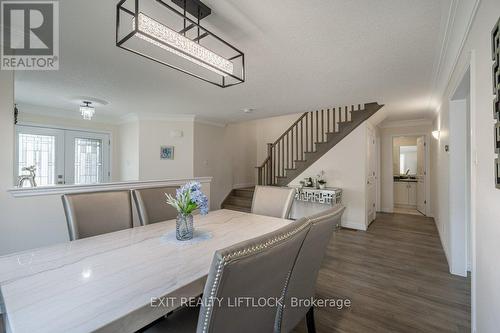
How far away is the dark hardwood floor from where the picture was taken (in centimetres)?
174

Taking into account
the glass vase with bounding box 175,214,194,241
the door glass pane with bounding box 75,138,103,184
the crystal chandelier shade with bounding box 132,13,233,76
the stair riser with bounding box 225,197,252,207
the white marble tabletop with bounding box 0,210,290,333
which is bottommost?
the stair riser with bounding box 225,197,252,207

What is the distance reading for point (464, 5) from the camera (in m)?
1.43

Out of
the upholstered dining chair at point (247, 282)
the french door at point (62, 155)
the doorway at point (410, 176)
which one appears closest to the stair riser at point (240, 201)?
the french door at point (62, 155)

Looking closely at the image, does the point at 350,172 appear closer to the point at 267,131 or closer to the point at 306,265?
the point at 267,131

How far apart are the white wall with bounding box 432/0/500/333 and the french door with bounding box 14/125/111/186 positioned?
5.93 metres

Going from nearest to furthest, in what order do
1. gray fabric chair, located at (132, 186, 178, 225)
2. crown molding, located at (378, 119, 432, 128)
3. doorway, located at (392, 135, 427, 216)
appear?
gray fabric chair, located at (132, 186, 178, 225)
crown molding, located at (378, 119, 432, 128)
doorway, located at (392, 135, 427, 216)

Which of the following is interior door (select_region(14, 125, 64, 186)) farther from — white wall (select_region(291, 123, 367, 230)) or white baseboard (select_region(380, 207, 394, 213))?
white baseboard (select_region(380, 207, 394, 213))

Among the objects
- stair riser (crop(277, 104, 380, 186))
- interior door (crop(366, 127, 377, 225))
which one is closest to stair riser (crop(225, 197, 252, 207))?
stair riser (crop(277, 104, 380, 186))

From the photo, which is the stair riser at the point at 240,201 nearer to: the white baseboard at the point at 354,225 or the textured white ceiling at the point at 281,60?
the white baseboard at the point at 354,225

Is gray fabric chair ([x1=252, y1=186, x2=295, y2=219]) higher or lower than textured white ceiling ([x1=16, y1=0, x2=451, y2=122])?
lower

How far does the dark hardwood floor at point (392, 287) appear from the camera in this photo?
5.70 feet

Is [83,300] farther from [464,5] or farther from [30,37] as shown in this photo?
[464,5]

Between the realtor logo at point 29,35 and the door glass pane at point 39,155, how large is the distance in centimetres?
235

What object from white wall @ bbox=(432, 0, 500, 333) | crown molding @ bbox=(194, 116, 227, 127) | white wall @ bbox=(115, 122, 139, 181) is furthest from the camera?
crown molding @ bbox=(194, 116, 227, 127)
